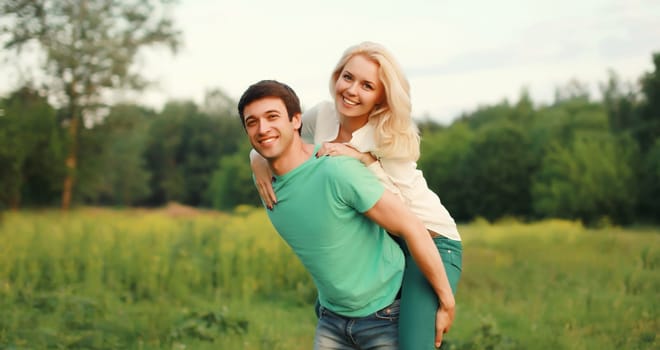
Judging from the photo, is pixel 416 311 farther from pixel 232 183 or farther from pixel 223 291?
pixel 232 183

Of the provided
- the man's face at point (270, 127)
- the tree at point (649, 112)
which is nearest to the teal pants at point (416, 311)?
the man's face at point (270, 127)

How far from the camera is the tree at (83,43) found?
22.8 meters

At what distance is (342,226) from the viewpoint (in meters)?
2.47

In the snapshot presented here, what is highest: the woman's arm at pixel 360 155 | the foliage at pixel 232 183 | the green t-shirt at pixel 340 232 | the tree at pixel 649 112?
the tree at pixel 649 112

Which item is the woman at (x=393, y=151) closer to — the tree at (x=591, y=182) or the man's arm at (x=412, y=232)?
the man's arm at (x=412, y=232)

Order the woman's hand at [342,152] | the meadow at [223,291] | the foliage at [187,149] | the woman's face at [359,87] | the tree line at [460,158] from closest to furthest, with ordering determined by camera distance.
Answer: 1. the woman's hand at [342,152]
2. the woman's face at [359,87]
3. the meadow at [223,291]
4. the tree line at [460,158]
5. the foliage at [187,149]

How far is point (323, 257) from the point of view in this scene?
2.52 metres

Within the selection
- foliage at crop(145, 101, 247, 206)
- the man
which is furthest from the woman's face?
foliage at crop(145, 101, 247, 206)

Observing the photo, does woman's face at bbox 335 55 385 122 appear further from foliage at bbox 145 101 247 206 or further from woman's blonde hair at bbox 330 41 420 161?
foliage at bbox 145 101 247 206

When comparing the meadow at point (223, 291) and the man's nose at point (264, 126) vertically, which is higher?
the man's nose at point (264, 126)

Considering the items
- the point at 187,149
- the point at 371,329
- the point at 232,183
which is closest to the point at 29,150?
the point at 371,329

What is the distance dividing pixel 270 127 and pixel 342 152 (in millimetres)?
316

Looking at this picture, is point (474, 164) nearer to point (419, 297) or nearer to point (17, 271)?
point (17, 271)

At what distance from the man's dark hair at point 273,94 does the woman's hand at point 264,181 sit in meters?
0.29
